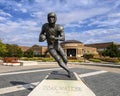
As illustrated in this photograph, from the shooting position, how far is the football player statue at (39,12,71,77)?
7.08m

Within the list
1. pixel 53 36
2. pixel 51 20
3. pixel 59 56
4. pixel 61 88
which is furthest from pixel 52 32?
pixel 61 88

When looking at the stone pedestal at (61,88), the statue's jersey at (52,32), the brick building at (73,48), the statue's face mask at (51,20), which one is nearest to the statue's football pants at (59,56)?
the statue's jersey at (52,32)

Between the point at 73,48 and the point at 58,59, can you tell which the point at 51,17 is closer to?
the point at 58,59

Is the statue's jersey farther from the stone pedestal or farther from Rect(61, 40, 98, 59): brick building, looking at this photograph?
Rect(61, 40, 98, 59): brick building

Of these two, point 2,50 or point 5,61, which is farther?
point 2,50

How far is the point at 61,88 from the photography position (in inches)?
239

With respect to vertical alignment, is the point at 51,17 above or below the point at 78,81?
above

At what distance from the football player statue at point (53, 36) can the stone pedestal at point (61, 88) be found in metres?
0.75

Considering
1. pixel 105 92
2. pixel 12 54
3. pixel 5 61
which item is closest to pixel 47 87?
pixel 105 92

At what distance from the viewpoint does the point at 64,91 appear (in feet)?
19.4

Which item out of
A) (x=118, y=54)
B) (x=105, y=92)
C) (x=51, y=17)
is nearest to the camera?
(x=51, y=17)

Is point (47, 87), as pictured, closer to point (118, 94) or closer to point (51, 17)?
point (51, 17)

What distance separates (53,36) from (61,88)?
1968mm

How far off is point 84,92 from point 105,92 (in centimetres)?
285
